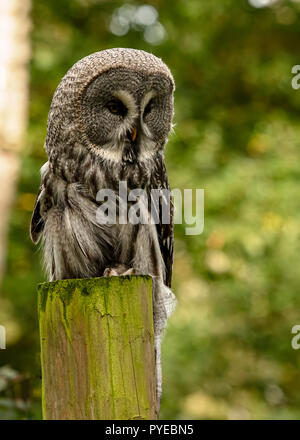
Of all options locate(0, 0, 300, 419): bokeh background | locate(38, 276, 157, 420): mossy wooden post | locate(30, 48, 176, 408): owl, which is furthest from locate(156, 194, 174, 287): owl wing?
locate(0, 0, 300, 419): bokeh background

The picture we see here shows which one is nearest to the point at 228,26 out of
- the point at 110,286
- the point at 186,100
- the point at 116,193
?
the point at 186,100

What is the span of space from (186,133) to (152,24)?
131cm

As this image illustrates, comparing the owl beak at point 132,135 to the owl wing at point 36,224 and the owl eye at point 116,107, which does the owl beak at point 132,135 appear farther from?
the owl wing at point 36,224

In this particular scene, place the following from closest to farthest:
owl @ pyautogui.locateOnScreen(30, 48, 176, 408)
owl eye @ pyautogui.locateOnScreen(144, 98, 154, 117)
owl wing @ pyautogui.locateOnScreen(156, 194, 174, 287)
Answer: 1. owl @ pyautogui.locateOnScreen(30, 48, 176, 408)
2. owl eye @ pyautogui.locateOnScreen(144, 98, 154, 117)
3. owl wing @ pyautogui.locateOnScreen(156, 194, 174, 287)

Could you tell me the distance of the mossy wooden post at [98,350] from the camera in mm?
1726

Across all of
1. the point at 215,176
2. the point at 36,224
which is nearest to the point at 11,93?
the point at 215,176

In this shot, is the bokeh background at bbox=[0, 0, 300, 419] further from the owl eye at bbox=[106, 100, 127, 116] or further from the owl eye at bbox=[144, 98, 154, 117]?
the owl eye at bbox=[106, 100, 127, 116]

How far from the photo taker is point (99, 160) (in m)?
2.75

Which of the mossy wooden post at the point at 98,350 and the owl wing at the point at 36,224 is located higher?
the owl wing at the point at 36,224

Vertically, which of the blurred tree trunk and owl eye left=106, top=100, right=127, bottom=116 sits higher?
the blurred tree trunk

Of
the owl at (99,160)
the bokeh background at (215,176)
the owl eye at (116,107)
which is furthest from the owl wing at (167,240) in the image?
the bokeh background at (215,176)

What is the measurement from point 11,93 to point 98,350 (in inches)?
147

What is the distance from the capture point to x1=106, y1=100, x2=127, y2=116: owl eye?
9.21 feet

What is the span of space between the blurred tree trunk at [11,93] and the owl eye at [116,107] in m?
2.44
